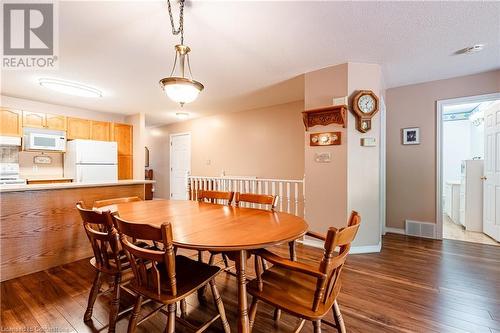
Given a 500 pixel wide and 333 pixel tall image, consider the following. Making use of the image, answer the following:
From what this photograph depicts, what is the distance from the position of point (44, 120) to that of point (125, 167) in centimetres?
170

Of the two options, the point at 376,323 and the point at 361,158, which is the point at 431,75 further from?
the point at 376,323

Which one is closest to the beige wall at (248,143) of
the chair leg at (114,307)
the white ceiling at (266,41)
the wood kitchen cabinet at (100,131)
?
the white ceiling at (266,41)

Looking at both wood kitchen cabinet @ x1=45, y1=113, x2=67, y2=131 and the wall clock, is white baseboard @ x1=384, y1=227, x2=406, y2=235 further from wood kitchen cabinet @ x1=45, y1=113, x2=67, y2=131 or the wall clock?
wood kitchen cabinet @ x1=45, y1=113, x2=67, y2=131

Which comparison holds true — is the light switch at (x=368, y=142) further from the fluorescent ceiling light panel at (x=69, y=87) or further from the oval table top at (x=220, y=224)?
the fluorescent ceiling light panel at (x=69, y=87)

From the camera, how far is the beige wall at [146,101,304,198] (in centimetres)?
454

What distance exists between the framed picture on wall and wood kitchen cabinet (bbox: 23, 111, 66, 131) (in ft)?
20.4

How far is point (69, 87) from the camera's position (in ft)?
11.6

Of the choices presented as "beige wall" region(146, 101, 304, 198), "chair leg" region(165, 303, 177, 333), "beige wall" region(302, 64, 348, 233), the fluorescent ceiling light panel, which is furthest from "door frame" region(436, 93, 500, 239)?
the fluorescent ceiling light panel

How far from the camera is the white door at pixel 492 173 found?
3.25 metres

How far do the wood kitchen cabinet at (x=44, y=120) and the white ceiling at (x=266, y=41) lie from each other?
52cm

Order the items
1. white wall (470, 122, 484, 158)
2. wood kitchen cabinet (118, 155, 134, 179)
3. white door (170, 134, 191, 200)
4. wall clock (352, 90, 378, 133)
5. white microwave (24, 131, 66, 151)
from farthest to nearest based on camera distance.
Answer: white door (170, 134, 191, 200), wood kitchen cabinet (118, 155, 134, 179), white wall (470, 122, 484, 158), white microwave (24, 131, 66, 151), wall clock (352, 90, 378, 133)

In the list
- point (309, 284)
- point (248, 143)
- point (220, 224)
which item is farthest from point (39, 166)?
point (309, 284)

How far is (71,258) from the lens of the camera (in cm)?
265

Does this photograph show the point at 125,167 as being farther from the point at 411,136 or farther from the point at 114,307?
the point at 411,136
